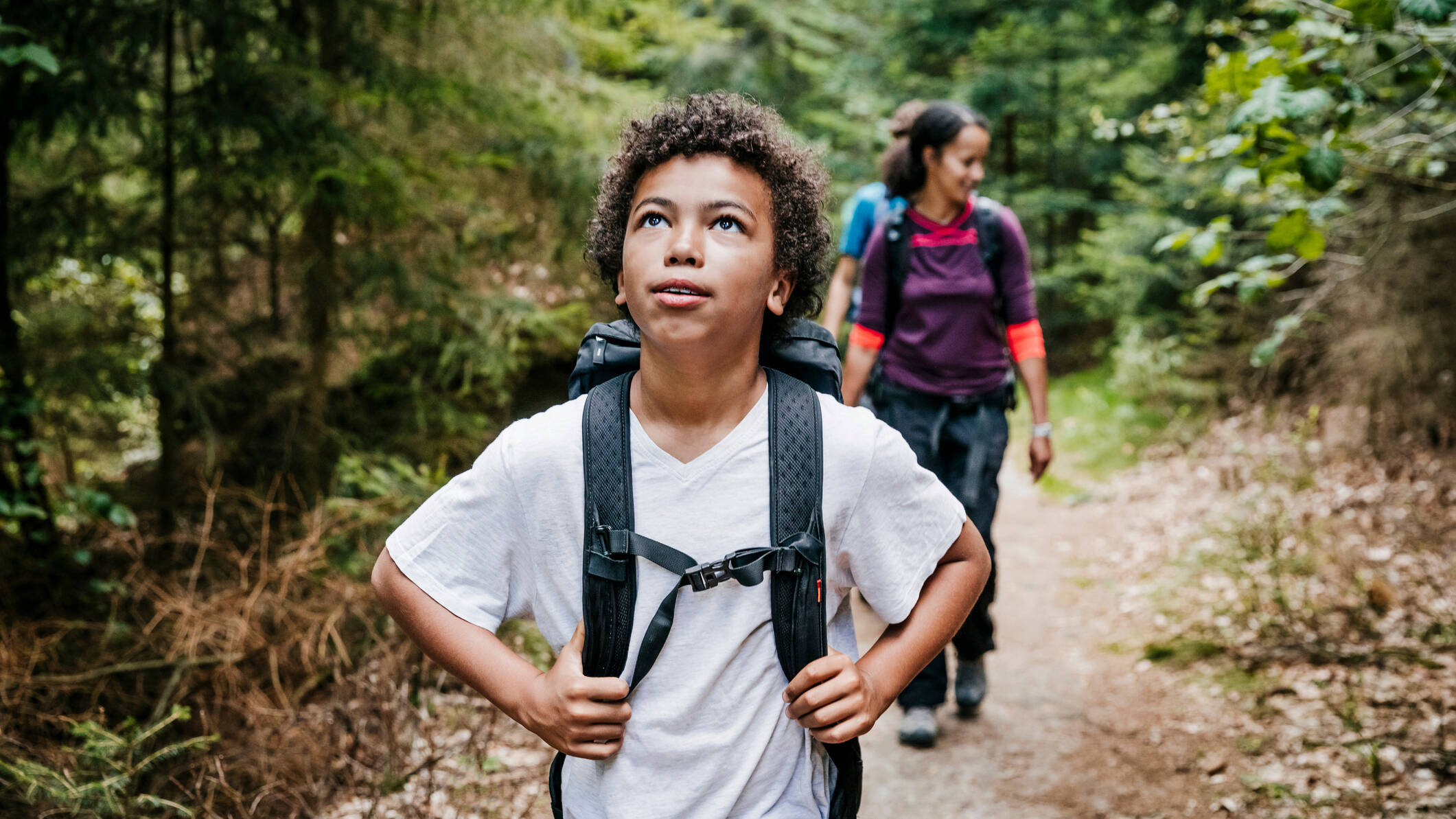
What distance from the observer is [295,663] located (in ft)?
12.8

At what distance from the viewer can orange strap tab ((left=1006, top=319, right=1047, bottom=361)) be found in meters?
3.71

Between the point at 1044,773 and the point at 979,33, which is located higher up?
the point at 979,33

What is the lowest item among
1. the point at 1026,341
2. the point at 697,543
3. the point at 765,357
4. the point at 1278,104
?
the point at 1026,341

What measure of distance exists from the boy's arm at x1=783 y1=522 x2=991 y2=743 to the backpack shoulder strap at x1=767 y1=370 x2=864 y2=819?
4 centimetres

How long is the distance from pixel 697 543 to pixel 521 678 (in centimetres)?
36

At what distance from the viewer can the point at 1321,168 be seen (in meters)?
2.50

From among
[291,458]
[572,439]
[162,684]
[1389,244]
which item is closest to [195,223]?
[291,458]

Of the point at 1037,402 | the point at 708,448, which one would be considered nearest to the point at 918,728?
the point at 1037,402

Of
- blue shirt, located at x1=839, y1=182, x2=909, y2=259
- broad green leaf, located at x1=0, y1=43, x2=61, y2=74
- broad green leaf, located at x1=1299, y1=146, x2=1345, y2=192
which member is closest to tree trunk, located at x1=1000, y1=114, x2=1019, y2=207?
blue shirt, located at x1=839, y1=182, x2=909, y2=259

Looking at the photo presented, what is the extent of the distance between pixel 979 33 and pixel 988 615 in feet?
31.6

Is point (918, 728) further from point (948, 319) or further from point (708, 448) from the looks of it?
point (708, 448)

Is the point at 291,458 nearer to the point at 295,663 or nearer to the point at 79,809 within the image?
the point at 295,663

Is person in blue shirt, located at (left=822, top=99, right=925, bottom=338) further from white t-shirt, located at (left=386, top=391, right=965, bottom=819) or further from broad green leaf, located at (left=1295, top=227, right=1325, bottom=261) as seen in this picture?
white t-shirt, located at (left=386, top=391, right=965, bottom=819)

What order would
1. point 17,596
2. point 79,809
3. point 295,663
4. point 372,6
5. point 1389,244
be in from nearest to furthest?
point 79,809 → point 295,663 → point 17,596 → point 372,6 → point 1389,244
